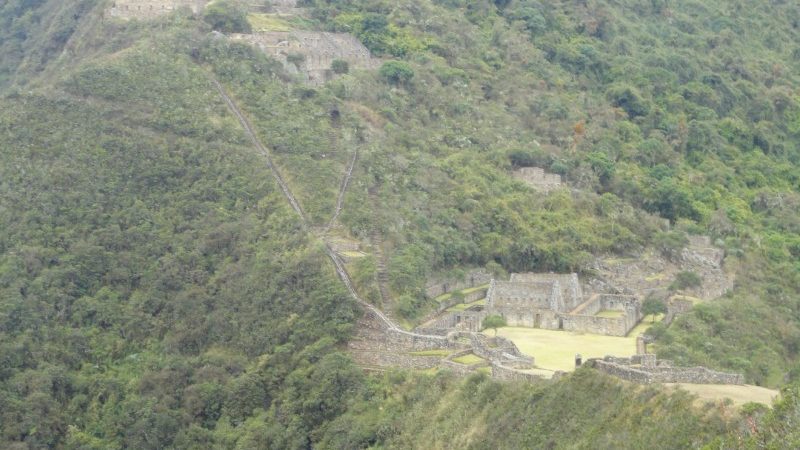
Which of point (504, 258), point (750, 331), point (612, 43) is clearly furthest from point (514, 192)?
point (612, 43)

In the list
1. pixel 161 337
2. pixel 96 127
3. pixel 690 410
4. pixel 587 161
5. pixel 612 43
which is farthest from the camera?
pixel 612 43

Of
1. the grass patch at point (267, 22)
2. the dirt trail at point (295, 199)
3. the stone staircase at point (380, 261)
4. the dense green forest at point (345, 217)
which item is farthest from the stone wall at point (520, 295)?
the grass patch at point (267, 22)

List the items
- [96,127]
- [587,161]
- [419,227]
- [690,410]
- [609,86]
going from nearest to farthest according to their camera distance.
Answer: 1. [690,410]
2. [419,227]
3. [96,127]
4. [587,161]
5. [609,86]

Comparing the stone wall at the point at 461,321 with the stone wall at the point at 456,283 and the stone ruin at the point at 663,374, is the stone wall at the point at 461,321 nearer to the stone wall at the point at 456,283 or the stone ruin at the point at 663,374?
the stone wall at the point at 456,283

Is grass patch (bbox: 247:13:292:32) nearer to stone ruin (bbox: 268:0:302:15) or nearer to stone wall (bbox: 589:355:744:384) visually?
stone ruin (bbox: 268:0:302:15)

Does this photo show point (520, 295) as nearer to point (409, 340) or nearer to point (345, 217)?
point (345, 217)

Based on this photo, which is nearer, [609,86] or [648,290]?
[648,290]

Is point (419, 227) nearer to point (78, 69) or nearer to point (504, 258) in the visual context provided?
point (504, 258)
